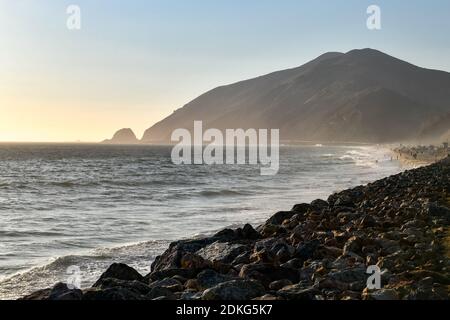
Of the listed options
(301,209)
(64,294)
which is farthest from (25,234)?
(64,294)

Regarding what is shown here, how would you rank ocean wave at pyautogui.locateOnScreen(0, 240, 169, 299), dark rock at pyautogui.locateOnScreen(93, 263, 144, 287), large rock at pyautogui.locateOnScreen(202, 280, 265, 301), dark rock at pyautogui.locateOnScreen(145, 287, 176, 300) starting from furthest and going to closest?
ocean wave at pyautogui.locateOnScreen(0, 240, 169, 299)
dark rock at pyautogui.locateOnScreen(93, 263, 144, 287)
dark rock at pyautogui.locateOnScreen(145, 287, 176, 300)
large rock at pyautogui.locateOnScreen(202, 280, 265, 301)

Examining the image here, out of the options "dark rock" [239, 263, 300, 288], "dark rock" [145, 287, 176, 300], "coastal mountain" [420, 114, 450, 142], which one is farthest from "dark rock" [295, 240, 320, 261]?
"coastal mountain" [420, 114, 450, 142]

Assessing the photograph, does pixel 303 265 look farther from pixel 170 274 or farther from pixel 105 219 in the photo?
pixel 105 219

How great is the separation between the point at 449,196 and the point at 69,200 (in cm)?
2225

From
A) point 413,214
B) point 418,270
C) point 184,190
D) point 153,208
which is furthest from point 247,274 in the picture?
point 184,190

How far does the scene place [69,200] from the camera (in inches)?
1298

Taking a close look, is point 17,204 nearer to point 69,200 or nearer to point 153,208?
point 69,200

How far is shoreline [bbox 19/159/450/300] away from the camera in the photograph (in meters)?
7.84

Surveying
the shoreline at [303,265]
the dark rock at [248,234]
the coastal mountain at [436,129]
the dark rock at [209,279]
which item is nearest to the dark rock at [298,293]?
the shoreline at [303,265]

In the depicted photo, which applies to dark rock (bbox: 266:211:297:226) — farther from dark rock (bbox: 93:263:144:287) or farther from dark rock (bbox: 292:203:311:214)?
dark rock (bbox: 93:263:144:287)

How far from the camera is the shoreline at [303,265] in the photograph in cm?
784

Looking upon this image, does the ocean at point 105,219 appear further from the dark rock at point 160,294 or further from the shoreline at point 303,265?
the dark rock at point 160,294

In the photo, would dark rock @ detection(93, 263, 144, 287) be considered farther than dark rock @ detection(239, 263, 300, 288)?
Yes

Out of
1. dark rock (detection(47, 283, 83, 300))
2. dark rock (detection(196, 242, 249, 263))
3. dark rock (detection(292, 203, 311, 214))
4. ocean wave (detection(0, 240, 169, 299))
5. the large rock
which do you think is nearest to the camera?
dark rock (detection(47, 283, 83, 300))
